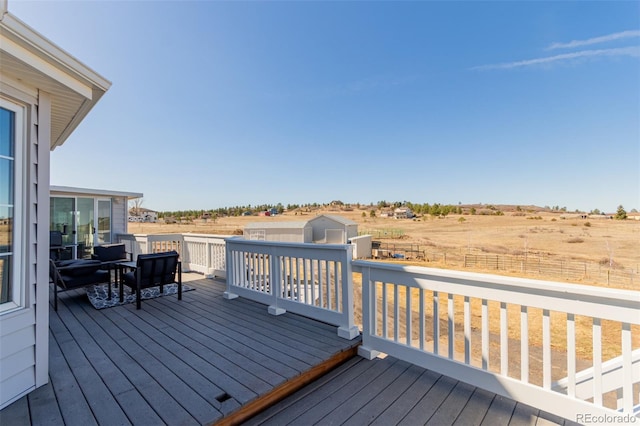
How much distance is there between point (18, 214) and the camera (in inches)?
75.5

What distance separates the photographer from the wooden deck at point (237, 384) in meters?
1.76

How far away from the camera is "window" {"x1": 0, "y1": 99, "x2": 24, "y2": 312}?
1.84 m

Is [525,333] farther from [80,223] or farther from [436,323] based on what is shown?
[80,223]

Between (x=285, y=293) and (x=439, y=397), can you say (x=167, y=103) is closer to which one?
(x=285, y=293)

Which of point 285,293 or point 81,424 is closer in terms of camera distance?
point 81,424

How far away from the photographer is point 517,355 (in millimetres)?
5895

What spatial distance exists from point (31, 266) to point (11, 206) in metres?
0.45

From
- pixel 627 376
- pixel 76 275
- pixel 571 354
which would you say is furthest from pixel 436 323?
pixel 76 275

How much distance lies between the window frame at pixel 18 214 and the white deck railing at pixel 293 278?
7.27ft

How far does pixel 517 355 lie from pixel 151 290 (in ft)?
25.3

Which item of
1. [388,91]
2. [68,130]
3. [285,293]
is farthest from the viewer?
[388,91]

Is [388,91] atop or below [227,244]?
atop

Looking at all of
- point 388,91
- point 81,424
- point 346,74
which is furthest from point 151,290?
point 388,91

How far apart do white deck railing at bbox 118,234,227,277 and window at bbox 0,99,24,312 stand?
11.0 ft
